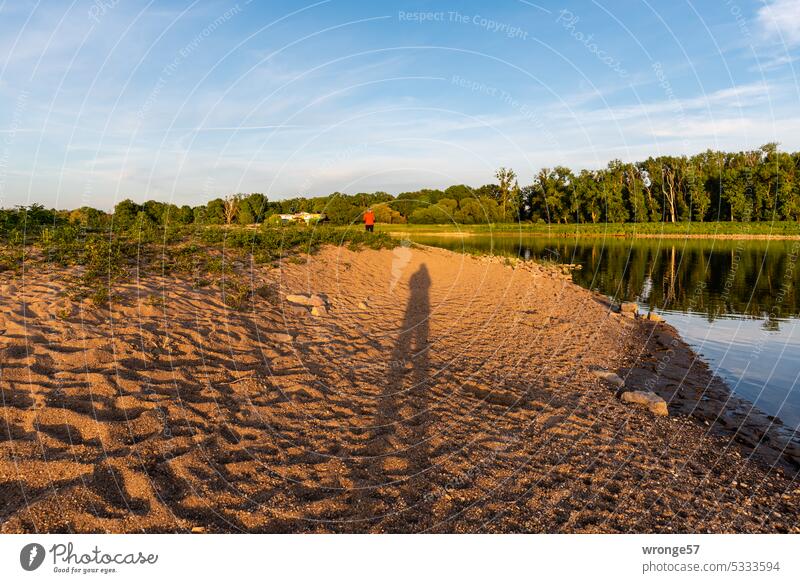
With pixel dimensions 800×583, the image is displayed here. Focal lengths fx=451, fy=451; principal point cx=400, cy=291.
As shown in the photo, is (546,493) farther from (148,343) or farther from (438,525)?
(148,343)

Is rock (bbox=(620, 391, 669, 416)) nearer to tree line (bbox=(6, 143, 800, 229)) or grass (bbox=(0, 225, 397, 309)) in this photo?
grass (bbox=(0, 225, 397, 309))

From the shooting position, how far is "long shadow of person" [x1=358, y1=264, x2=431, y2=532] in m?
5.38

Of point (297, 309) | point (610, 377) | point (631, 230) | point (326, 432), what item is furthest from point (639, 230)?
point (326, 432)

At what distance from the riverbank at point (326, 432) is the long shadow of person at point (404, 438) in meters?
0.04

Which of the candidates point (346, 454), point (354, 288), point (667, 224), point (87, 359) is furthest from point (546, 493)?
point (667, 224)

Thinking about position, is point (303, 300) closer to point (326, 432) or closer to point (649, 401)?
point (326, 432)

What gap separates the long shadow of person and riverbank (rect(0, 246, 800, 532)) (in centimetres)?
4

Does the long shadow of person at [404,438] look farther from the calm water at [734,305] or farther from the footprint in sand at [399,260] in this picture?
the footprint in sand at [399,260]

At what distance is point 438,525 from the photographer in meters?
5.14

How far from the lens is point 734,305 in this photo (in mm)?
23953

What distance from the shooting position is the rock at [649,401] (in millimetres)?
9867

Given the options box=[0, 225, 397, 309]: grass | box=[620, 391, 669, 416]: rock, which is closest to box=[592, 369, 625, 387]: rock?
Result: box=[620, 391, 669, 416]: rock

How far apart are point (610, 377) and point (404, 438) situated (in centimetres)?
702

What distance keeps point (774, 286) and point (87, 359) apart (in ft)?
119
